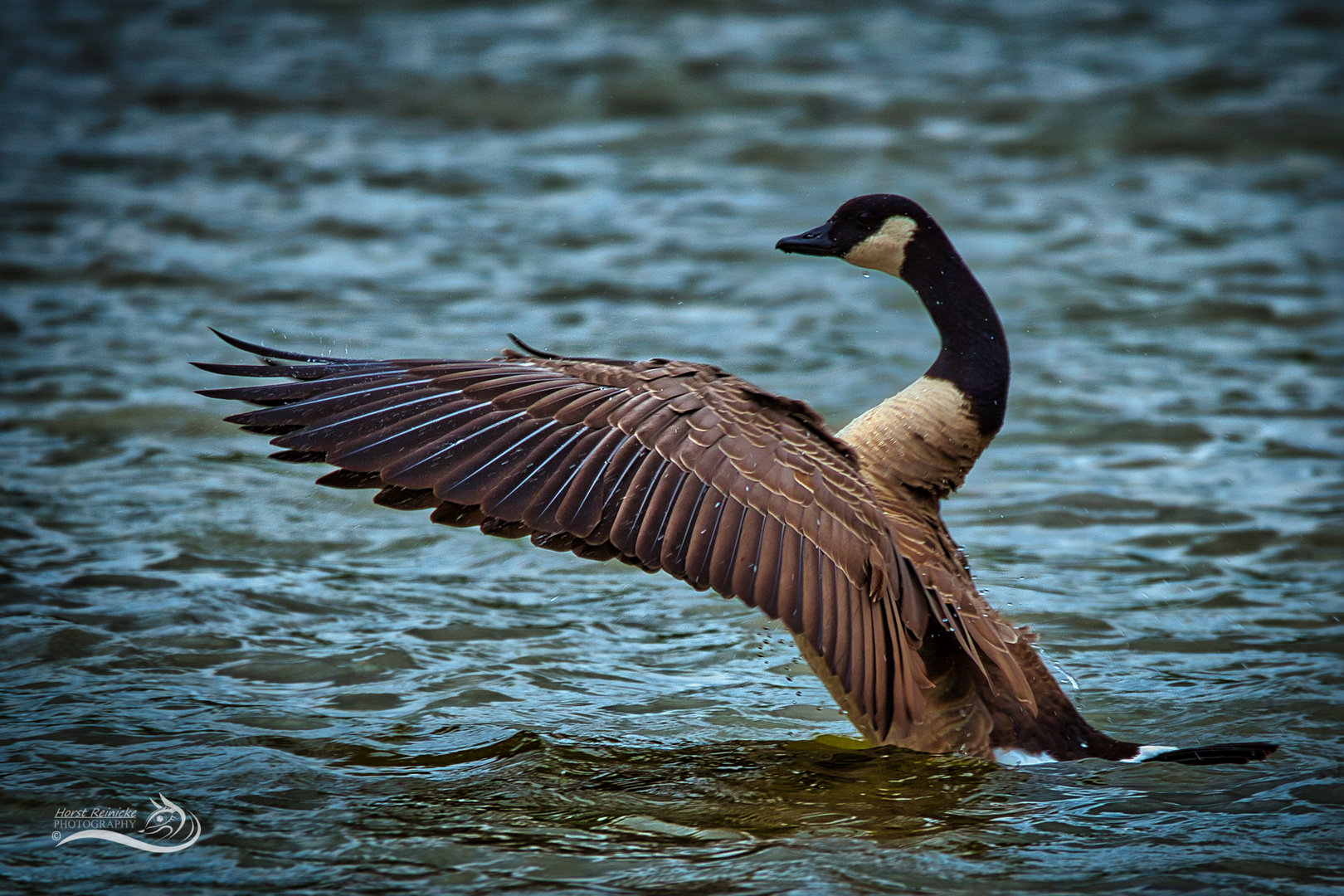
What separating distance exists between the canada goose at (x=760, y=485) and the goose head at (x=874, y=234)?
0.25 meters

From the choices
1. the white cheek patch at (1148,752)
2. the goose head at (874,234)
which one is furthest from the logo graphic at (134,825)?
the white cheek patch at (1148,752)

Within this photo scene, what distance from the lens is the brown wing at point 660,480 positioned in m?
4.95

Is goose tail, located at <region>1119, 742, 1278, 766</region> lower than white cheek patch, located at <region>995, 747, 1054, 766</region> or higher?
higher

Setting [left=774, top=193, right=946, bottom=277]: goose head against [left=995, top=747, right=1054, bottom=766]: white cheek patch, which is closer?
[left=995, top=747, right=1054, bottom=766]: white cheek patch

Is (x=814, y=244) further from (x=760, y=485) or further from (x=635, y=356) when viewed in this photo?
(x=635, y=356)

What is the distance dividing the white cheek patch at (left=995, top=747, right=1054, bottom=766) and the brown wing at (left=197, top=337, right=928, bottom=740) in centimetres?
52

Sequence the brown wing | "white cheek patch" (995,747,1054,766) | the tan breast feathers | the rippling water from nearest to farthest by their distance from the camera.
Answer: the brown wing → the rippling water → "white cheek patch" (995,747,1054,766) → the tan breast feathers

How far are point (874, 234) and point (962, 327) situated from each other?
59cm

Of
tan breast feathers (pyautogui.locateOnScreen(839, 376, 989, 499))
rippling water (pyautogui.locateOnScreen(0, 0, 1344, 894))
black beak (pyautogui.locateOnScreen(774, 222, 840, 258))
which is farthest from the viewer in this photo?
black beak (pyautogui.locateOnScreen(774, 222, 840, 258))

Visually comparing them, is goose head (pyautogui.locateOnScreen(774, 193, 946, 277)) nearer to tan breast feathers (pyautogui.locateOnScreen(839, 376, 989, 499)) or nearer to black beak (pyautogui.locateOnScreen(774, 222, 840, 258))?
black beak (pyautogui.locateOnScreen(774, 222, 840, 258))

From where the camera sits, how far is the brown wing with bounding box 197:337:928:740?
4949 mm

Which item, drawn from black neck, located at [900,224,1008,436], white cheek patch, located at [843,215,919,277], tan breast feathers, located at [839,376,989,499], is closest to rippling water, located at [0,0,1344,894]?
tan breast feathers, located at [839,376,989,499]

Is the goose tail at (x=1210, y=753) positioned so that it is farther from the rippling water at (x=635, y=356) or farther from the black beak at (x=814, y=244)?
the black beak at (x=814, y=244)

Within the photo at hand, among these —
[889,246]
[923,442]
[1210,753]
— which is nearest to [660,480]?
[923,442]
